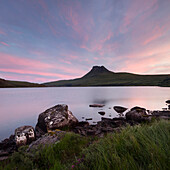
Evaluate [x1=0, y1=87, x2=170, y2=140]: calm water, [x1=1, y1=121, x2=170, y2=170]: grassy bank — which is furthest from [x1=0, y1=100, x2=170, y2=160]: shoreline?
[x1=0, y1=87, x2=170, y2=140]: calm water

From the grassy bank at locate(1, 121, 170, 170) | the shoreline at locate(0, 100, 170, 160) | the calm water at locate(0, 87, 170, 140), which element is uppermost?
the grassy bank at locate(1, 121, 170, 170)

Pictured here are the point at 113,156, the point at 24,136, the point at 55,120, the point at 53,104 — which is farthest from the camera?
the point at 53,104

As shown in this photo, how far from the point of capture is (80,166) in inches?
112

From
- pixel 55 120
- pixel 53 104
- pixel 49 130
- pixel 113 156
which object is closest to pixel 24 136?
pixel 49 130

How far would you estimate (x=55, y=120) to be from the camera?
32.9 ft

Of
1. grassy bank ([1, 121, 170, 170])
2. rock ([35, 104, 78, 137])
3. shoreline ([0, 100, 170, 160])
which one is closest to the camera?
grassy bank ([1, 121, 170, 170])

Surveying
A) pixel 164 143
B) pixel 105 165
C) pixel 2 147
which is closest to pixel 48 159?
pixel 105 165

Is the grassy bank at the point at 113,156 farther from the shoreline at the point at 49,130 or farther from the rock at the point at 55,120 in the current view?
the rock at the point at 55,120

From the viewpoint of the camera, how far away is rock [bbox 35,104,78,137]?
32.0ft

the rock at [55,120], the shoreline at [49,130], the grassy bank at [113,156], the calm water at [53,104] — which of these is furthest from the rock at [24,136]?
the calm water at [53,104]

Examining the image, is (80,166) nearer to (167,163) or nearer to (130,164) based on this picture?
(130,164)

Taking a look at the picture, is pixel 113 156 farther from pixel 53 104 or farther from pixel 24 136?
pixel 53 104

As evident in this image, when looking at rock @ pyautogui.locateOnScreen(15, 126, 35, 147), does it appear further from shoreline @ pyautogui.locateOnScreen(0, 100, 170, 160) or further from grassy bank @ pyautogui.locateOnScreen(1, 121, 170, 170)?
grassy bank @ pyautogui.locateOnScreen(1, 121, 170, 170)

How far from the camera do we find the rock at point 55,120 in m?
9.75
